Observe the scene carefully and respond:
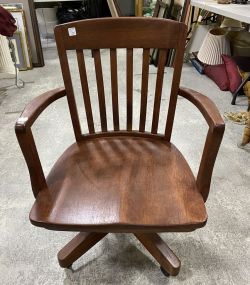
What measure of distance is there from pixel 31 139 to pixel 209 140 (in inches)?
20.0

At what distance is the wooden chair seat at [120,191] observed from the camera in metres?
0.75

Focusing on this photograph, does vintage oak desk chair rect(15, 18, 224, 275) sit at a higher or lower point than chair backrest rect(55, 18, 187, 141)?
lower

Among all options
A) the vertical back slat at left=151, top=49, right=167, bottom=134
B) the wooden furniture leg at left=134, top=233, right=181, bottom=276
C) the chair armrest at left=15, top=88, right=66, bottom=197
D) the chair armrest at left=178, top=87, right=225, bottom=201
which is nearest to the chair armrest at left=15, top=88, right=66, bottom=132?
the chair armrest at left=15, top=88, right=66, bottom=197

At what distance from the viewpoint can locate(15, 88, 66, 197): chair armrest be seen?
74 centimetres

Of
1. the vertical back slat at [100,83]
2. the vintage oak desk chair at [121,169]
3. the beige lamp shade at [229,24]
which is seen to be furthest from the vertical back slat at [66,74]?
the beige lamp shade at [229,24]

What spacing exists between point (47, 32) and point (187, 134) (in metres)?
3.49

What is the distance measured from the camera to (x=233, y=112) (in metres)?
2.20

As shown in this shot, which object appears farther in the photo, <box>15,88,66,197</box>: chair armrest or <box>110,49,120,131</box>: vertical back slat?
<box>110,49,120,131</box>: vertical back slat

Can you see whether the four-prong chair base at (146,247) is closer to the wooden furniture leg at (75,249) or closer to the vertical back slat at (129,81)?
the wooden furniture leg at (75,249)

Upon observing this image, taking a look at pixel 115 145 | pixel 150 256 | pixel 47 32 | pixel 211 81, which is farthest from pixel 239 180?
pixel 47 32

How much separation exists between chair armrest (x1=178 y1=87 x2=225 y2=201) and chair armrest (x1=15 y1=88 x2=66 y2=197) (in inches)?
19.6

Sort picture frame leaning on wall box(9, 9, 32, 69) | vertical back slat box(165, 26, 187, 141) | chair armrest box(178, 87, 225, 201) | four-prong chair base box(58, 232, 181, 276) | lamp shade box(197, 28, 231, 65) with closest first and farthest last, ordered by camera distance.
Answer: chair armrest box(178, 87, 225, 201)
vertical back slat box(165, 26, 187, 141)
four-prong chair base box(58, 232, 181, 276)
lamp shade box(197, 28, 231, 65)
picture frame leaning on wall box(9, 9, 32, 69)

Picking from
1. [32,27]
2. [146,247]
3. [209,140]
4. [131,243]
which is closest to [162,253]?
[146,247]

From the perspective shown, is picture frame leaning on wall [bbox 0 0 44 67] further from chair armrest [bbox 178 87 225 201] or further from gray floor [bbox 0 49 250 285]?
chair armrest [bbox 178 87 225 201]
